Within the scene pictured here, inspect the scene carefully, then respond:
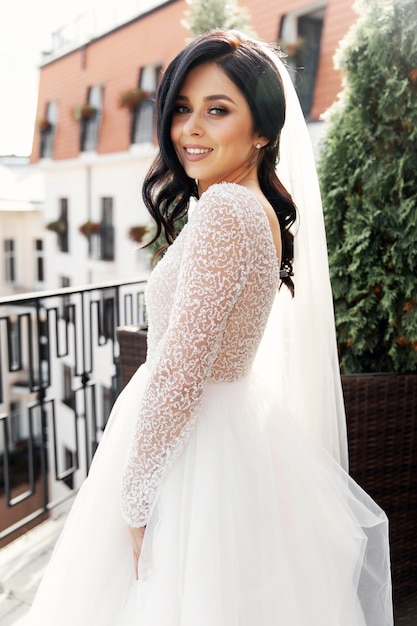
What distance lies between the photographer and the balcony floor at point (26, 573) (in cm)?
205

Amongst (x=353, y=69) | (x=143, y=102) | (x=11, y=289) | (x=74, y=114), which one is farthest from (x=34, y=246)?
(x=353, y=69)

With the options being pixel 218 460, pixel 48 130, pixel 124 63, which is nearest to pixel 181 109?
pixel 218 460

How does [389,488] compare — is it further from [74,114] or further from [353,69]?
[74,114]

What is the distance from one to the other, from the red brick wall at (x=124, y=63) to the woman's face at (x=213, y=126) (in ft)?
23.7

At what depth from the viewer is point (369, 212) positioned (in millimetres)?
2082

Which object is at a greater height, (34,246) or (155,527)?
(34,246)

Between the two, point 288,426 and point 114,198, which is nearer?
point 288,426

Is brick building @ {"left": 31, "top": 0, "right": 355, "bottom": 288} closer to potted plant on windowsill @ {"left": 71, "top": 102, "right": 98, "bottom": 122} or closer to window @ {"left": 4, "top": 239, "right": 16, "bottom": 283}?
potted plant on windowsill @ {"left": 71, "top": 102, "right": 98, "bottom": 122}

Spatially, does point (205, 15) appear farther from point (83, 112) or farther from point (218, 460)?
point (83, 112)

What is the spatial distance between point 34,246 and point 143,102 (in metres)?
8.71

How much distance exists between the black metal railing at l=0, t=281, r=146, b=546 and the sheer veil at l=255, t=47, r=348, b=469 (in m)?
1.29

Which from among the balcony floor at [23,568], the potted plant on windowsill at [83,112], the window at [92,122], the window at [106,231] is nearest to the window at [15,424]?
the window at [106,231]

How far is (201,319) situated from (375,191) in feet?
4.19

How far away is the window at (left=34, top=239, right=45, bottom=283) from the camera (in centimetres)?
1988
